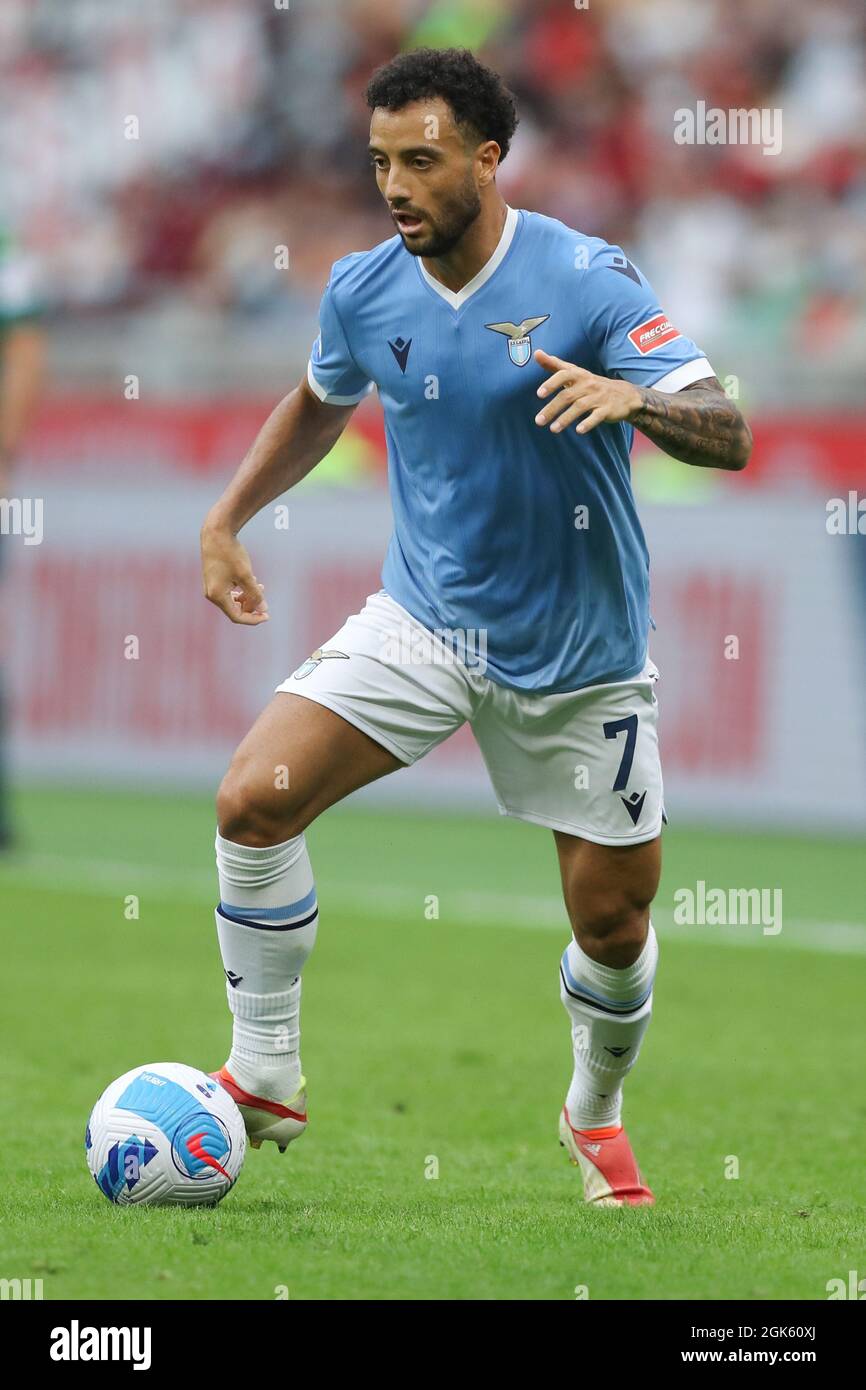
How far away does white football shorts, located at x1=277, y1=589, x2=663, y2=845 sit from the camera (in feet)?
15.6

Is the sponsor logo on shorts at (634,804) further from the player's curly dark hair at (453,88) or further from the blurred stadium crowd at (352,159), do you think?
the blurred stadium crowd at (352,159)

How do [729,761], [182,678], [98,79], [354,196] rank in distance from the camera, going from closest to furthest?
1. [729,761]
2. [182,678]
3. [354,196]
4. [98,79]

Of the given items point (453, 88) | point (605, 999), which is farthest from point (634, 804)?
point (453, 88)

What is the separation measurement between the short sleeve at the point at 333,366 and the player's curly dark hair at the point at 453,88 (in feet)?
1.71

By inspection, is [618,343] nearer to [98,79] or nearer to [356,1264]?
[356,1264]

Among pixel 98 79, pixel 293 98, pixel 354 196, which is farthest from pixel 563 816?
pixel 98 79

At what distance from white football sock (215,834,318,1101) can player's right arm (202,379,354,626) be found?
0.56 meters

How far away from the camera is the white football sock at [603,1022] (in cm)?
495

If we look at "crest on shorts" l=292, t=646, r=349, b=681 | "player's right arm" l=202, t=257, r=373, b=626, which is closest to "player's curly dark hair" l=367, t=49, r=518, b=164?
"player's right arm" l=202, t=257, r=373, b=626

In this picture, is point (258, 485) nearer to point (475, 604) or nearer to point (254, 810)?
point (475, 604)

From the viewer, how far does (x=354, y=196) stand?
1695 centimetres

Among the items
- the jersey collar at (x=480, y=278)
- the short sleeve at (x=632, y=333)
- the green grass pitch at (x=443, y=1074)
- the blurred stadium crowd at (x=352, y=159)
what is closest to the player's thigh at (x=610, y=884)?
the green grass pitch at (x=443, y=1074)

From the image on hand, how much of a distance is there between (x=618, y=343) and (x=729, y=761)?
312 inches
